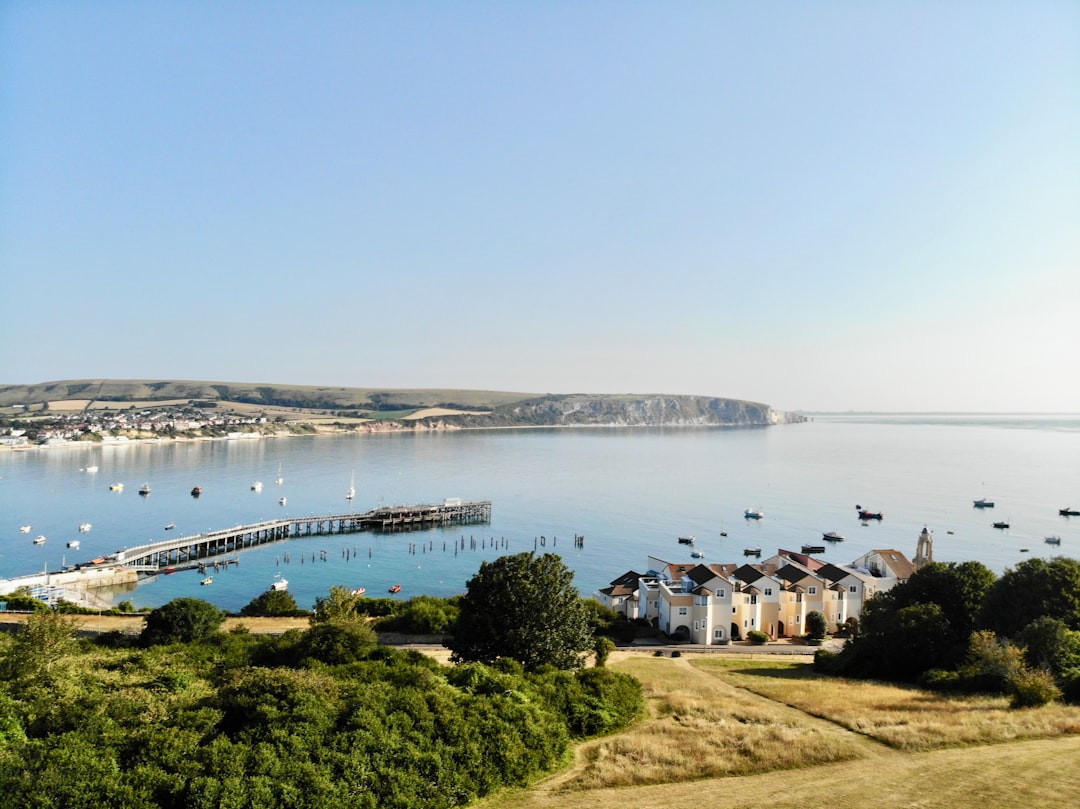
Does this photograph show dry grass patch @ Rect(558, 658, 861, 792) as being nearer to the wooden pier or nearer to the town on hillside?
the town on hillside

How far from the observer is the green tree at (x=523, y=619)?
24.2 metres

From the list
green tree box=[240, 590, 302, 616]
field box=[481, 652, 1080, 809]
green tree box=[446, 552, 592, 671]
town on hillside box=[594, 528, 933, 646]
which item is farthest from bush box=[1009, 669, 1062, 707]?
green tree box=[240, 590, 302, 616]

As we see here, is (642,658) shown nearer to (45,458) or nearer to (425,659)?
(425,659)

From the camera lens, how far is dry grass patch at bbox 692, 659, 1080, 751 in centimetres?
1756

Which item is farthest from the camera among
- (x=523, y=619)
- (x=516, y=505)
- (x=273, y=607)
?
(x=516, y=505)

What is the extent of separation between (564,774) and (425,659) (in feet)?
26.3

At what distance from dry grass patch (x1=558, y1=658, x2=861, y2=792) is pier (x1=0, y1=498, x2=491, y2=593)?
2003 inches

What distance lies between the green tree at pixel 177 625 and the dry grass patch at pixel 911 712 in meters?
21.2

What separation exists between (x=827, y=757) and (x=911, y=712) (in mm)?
5975

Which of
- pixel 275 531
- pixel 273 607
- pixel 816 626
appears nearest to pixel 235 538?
pixel 275 531

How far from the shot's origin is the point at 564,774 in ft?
51.0

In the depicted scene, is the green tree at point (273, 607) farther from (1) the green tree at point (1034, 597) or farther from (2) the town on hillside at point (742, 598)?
(1) the green tree at point (1034, 597)

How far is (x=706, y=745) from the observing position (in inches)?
663

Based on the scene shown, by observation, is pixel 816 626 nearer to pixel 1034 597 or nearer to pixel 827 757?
pixel 1034 597
